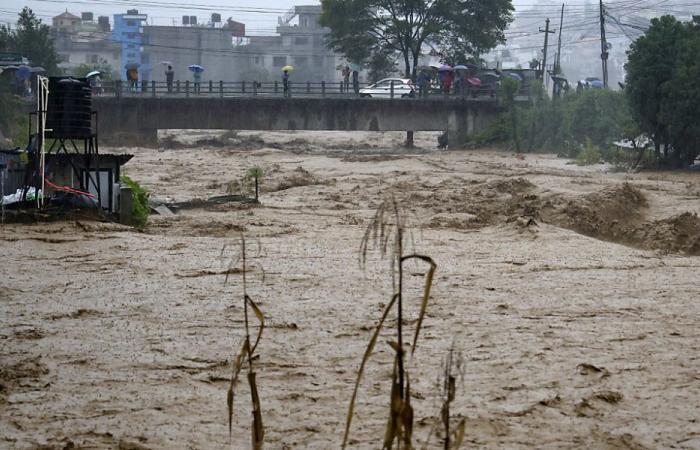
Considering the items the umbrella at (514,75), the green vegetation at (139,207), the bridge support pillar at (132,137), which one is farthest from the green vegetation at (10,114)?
the green vegetation at (139,207)

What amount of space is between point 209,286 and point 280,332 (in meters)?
2.59

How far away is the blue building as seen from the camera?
302 feet

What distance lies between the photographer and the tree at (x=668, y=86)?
30.5 meters

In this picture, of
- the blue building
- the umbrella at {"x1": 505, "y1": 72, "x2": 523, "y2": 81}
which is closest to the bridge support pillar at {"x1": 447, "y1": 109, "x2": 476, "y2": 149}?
the umbrella at {"x1": 505, "y1": 72, "x2": 523, "y2": 81}

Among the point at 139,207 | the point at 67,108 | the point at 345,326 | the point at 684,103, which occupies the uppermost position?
the point at 684,103

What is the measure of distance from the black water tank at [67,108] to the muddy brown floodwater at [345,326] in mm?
1623

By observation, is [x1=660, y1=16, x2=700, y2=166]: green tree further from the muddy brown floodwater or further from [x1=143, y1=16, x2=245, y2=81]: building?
[x1=143, y1=16, x2=245, y2=81]: building

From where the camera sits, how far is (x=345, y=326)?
1102 cm

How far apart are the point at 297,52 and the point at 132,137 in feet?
195

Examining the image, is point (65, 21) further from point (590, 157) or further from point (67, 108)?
point (67, 108)

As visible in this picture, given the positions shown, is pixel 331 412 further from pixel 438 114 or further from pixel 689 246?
pixel 438 114

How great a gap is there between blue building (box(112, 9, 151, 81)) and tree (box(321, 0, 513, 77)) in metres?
37.3

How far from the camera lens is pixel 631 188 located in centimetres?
2216

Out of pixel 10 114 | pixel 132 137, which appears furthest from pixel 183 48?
pixel 10 114
